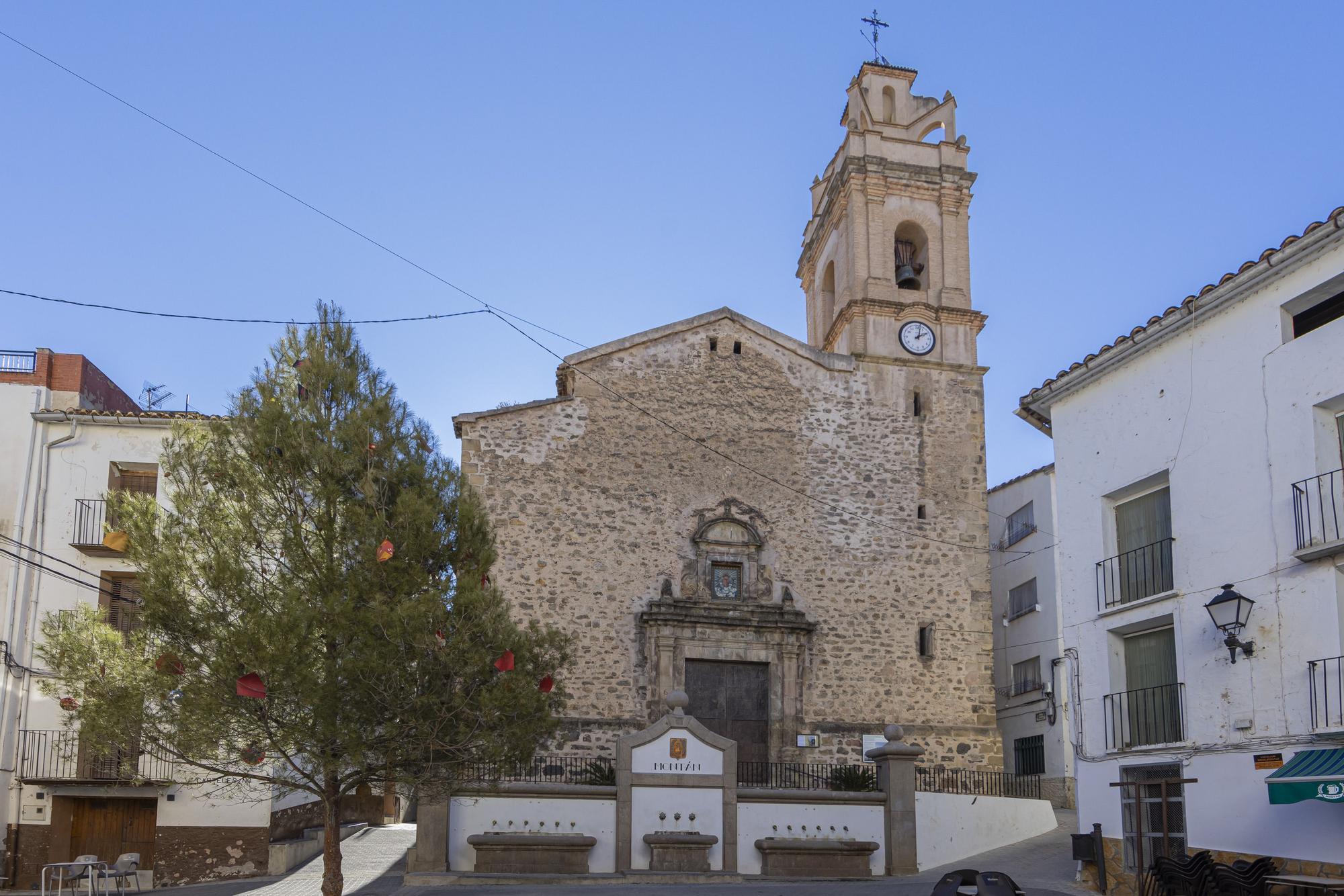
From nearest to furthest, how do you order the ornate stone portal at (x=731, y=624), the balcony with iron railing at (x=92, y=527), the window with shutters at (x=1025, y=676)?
1. the balcony with iron railing at (x=92, y=527)
2. the ornate stone portal at (x=731, y=624)
3. the window with shutters at (x=1025, y=676)

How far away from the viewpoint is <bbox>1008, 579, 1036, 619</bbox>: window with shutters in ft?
93.9

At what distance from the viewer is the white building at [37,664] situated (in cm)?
1838

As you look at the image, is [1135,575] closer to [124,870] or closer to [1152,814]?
[1152,814]

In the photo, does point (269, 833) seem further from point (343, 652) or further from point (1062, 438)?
point (1062, 438)

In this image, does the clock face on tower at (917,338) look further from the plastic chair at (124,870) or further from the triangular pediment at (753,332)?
the plastic chair at (124,870)

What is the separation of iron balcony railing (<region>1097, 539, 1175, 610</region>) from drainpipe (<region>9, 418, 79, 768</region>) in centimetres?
1470

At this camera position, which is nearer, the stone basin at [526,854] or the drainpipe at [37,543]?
the stone basin at [526,854]

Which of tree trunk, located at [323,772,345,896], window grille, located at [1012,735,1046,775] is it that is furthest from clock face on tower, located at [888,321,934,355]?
tree trunk, located at [323,772,345,896]

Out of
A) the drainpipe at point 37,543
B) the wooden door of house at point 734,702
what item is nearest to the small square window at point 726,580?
the wooden door of house at point 734,702

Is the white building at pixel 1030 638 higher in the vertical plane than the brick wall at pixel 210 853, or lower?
higher

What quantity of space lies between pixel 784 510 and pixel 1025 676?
28.1 ft

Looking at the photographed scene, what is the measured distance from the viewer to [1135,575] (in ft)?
49.0

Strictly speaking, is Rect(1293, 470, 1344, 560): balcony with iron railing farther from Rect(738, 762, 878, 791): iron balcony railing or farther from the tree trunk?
the tree trunk

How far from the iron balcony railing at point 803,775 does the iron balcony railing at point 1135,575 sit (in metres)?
5.57
